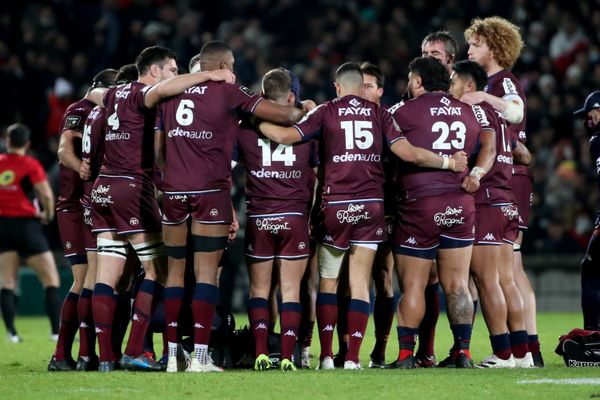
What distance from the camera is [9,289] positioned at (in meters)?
14.0

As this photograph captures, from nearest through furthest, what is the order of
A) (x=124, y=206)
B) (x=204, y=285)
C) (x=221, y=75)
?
(x=204, y=285) → (x=221, y=75) → (x=124, y=206)

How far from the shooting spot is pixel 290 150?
955 centimetres

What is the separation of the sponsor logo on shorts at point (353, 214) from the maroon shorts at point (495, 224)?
1079mm

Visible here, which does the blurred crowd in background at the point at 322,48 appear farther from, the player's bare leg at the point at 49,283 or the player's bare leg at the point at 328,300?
the player's bare leg at the point at 328,300

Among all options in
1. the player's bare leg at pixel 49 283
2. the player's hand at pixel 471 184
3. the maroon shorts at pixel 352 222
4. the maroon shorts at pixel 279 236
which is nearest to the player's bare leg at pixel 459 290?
the player's hand at pixel 471 184

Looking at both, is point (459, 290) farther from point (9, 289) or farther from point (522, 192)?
point (9, 289)

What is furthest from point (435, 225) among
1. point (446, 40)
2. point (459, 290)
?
point (446, 40)

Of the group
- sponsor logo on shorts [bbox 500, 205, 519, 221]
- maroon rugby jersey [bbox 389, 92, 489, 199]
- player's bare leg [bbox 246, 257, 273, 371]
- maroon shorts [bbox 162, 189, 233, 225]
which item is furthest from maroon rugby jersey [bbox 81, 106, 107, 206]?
sponsor logo on shorts [bbox 500, 205, 519, 221]

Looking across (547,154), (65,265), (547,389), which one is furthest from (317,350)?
(547,154)

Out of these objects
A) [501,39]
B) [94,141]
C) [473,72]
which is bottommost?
[94,141]

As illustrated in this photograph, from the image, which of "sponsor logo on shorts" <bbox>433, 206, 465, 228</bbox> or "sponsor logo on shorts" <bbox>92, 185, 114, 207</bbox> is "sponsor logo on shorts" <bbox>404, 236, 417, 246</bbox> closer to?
"sponsor logo on shorts" <bbox>433, 206, 465, 228</bbox>

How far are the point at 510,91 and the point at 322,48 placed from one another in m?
10.8

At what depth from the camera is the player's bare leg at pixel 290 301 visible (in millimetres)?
9320

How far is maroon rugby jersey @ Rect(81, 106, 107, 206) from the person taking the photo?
32.3ft
